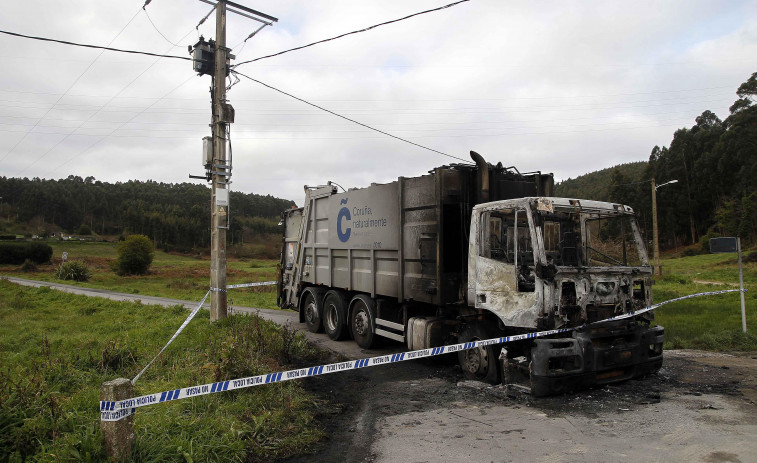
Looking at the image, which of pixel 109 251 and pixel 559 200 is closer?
pixel 559 200

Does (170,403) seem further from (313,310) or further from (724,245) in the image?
(724,245)

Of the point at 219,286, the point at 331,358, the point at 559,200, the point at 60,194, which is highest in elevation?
the point at 60,194

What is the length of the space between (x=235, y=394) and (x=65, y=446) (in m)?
2.03

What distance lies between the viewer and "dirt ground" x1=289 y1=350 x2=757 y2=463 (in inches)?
168

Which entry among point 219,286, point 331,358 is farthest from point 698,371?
point 219,286

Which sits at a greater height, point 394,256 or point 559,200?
point 559,200

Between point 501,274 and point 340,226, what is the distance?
14.3 ft

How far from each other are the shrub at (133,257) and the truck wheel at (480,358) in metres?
39.3

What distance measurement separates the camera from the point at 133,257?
3978cm

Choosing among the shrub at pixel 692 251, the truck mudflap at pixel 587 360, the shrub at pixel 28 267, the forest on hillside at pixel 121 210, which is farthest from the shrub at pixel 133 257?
the shrub at pixel 692 251

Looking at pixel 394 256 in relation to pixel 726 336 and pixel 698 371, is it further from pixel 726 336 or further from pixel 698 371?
pixel 726 336

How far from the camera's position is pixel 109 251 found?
7231cm

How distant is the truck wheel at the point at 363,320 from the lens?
8.95 metres

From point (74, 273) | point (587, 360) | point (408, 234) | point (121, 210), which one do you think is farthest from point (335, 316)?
point (121, 210)
